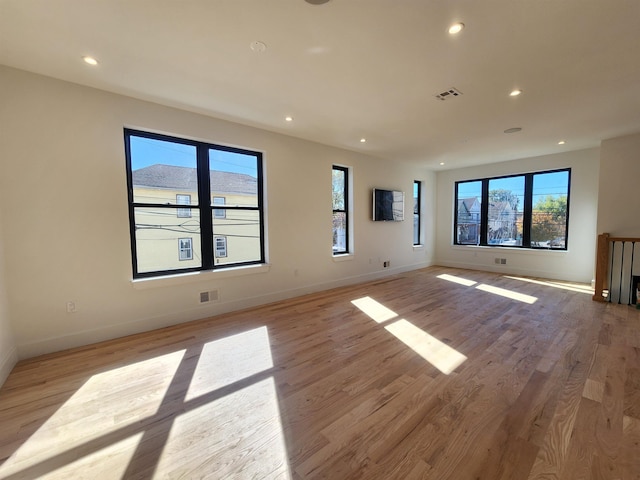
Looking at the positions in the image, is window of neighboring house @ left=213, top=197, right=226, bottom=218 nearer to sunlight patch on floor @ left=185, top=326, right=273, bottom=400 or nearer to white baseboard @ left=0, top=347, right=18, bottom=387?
sunlight patch on floor @ left=185, top=326, right=273, bottom=400

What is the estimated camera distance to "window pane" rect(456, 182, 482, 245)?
22.5 ft

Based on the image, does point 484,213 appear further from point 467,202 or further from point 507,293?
point 507,293

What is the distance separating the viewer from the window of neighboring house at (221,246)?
12.7 ft

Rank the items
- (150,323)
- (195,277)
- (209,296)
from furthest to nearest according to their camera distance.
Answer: (209,296) → (195,277) → (150,323)

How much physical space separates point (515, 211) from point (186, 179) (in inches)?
273

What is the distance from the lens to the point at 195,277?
3531 millimetres

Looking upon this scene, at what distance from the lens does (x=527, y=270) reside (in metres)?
6.04

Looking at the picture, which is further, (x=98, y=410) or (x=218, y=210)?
(x=218, y=210)

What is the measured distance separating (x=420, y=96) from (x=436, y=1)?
1360 millimetres

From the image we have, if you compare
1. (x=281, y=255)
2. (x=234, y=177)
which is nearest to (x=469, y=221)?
(x=281, y=255)

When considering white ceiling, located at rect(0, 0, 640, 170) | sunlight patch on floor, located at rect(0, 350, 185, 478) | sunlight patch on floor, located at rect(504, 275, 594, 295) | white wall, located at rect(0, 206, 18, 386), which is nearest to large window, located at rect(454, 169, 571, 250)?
sunlight patch on floor, located at rect(504, 275, 594, 295)

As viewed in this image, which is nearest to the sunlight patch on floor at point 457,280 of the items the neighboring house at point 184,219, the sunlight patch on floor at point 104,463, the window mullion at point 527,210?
the window mullion at point 527,210

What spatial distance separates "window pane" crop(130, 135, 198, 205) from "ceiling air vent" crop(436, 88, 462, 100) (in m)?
3.19

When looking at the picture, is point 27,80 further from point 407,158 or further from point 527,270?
point 527,270
